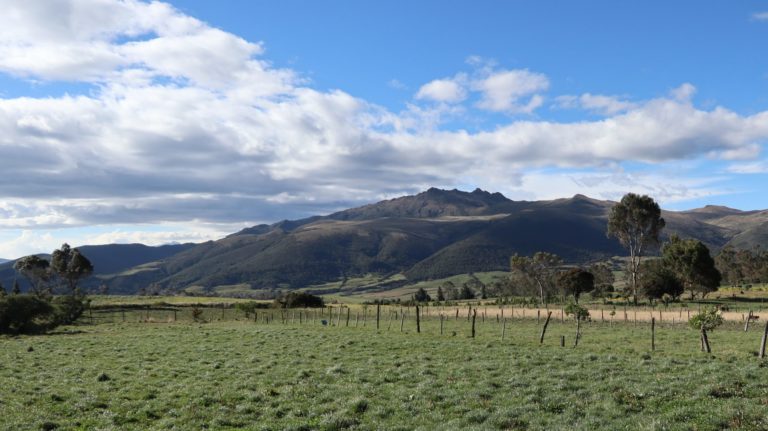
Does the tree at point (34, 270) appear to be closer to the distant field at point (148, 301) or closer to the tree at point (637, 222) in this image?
the distant field at point (148, 301)

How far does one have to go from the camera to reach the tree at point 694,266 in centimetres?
10006

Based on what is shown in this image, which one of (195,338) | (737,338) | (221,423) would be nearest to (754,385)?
(221,423)

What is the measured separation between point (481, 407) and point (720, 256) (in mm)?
168721

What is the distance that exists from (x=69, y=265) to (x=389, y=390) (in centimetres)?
13052

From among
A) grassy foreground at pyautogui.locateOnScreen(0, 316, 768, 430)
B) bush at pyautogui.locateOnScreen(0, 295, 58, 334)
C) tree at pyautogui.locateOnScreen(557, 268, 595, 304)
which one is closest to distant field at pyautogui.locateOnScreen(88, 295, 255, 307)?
bush at pyautogui.locateOnScreen(0, 295, 58, 334)

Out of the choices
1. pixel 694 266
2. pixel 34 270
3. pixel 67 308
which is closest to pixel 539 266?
pixel 694 266

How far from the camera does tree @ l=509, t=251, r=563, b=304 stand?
124912mm

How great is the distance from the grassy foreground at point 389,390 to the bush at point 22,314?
32.9m

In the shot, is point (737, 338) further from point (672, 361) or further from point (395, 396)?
point (395, 396)

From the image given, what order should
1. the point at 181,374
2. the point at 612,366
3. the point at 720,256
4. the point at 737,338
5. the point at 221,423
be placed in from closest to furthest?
the point at 221,423
the point at 612,366
the point at 181,374
the point at 737,338
the point at 720,256

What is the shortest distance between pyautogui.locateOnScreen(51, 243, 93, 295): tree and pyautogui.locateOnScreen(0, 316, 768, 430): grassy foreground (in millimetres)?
104841

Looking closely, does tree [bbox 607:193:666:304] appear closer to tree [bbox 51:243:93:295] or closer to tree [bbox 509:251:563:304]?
tree [bbox 509:251:563:304]

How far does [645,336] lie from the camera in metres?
45.9

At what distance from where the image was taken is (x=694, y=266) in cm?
9962
